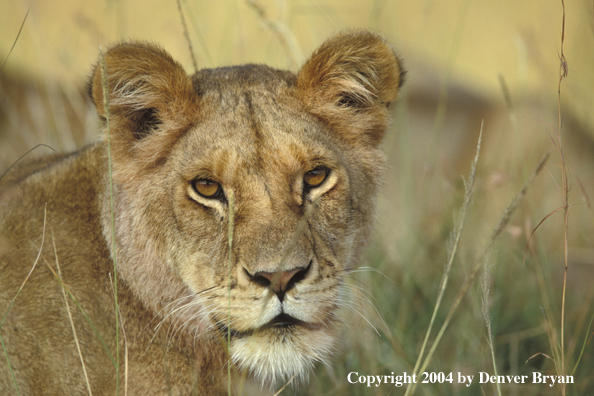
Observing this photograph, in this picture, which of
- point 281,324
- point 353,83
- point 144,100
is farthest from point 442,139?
point 281,324

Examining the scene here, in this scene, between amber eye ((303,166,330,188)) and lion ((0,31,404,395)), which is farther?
amber eye ((303,166,330,188))

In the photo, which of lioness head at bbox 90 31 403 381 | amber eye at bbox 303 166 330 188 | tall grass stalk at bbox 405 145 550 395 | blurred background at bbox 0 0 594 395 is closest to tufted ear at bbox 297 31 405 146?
lioness head at bbox 90 31 403 381

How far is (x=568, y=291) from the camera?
20.4 ft

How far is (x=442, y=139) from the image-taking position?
8438mm

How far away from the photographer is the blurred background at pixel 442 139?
4918 millimetres

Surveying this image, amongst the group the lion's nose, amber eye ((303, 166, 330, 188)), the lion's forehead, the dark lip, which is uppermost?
the lion's forehead

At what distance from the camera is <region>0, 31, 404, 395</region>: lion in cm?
300

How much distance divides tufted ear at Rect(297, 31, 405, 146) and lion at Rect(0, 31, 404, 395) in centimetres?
2

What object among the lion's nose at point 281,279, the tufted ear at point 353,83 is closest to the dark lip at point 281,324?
the lion's nose at point 281,279

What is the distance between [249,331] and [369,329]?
86.3 inches

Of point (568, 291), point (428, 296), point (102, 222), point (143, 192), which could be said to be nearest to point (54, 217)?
point (102, 222)

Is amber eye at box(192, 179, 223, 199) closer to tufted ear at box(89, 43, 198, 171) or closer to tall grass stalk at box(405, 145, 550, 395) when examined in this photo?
tufted ear at box(89, 43, 198, 171)

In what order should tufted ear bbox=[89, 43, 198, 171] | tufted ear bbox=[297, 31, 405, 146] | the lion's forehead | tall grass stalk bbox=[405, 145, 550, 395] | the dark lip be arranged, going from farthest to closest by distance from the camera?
tufted ear bbox=[297, 31, 405, 146] < tufted ear bbox=[89, 43, 198, 171] < the lion's forehead < the dark lip < tall grass stalk bbox=[405, 145, 550, 395]

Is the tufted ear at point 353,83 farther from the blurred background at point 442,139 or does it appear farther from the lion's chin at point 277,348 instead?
the lion's chin at point 277,348
